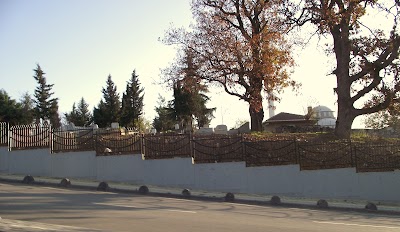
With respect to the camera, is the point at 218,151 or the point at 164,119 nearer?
the point at 218,151

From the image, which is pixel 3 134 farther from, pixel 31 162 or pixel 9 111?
pixel 9 111

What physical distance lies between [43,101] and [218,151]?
57129 millimetres

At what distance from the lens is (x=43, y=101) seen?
69938 mm

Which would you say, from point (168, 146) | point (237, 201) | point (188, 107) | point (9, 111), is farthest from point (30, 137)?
point (188, 107)

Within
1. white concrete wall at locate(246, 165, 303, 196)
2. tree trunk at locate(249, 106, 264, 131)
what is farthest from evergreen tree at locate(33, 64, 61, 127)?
white concrete wall at locate(246, 165, 303, 196)

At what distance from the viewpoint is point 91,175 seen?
774 inches

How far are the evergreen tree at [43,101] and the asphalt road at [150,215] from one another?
56.2 metres

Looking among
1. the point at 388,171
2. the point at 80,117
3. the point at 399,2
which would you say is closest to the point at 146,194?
the point at 388,171

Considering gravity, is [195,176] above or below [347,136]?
below

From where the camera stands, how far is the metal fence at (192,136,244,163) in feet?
63.4

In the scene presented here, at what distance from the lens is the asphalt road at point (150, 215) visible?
9.63 metres

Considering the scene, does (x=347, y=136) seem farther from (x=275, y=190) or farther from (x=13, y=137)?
(x=13, y=137)

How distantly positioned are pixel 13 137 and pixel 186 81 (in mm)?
12913

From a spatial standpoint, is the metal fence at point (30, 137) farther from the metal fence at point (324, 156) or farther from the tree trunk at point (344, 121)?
the tree trunk at point (344, 121)
